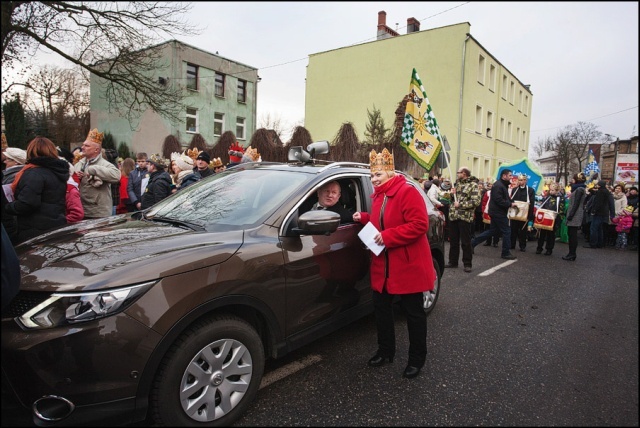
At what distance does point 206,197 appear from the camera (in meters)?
3.41

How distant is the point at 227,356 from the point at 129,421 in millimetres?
607

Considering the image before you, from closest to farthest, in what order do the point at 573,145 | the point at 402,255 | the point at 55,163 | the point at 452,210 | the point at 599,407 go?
the point at 599,407
the point at 402,255
the point at 55,163
the point at 452,210
the point at 573,145

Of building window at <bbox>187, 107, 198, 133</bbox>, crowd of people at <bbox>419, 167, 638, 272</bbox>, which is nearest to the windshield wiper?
crowd of people at <bbox>419, 167, 638, 272</bbox>

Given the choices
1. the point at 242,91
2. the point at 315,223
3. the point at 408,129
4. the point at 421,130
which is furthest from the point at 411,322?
the point at 242,91

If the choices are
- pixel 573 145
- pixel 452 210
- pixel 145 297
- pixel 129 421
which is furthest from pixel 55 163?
pixel 573 145

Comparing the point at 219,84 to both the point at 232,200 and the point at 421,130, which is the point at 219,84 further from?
the point at 232,200

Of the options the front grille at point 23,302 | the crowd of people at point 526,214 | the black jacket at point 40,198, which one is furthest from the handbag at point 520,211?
the front grille at point 23,302

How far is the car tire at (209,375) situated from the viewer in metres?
2.18

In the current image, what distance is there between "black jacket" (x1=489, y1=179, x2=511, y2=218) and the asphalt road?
332 centimetres

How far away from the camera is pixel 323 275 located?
3.12m

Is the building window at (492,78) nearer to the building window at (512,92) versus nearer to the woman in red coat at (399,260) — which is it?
the building window at (512,92)

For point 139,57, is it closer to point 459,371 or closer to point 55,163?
point 55,163

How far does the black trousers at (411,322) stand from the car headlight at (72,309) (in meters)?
2.01

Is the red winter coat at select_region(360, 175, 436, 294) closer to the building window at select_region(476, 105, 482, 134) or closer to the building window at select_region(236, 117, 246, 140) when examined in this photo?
the building window at select_region(476, 105, 482, 134)
